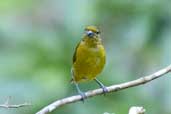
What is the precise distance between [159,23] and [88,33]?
101 cm

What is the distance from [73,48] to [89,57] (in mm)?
974

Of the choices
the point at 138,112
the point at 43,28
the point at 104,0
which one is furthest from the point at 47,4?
the point at 138,112

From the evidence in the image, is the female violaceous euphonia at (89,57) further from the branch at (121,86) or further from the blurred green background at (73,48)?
the blurred green background at (73,48)

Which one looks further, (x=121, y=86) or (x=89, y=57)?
(x=89, y=57)

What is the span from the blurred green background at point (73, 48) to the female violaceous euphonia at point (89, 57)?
0.58 m

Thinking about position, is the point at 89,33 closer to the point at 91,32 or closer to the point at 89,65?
the point at 91,32

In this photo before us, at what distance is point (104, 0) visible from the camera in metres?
5.38

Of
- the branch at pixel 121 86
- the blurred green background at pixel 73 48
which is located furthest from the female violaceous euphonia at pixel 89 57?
the blurred green background at pixel 73 48

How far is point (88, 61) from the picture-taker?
413 centimetres

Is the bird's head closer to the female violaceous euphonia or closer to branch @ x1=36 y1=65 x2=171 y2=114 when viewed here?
the female violaceous euphonia

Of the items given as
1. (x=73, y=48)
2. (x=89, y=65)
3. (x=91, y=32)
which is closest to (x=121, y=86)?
(x=89, y=65)

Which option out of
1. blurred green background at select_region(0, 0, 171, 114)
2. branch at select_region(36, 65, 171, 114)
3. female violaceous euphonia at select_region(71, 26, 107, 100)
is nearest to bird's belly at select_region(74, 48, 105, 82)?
female violaceous euphonia at select_region(71, 26, 107, 100)

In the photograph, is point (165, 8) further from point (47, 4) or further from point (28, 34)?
point (47, 4)

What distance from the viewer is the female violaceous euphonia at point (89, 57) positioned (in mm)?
4055
